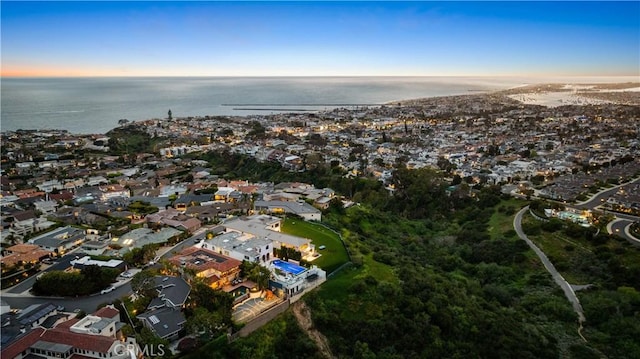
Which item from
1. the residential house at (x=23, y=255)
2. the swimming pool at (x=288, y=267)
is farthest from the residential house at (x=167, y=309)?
the residential house at (x=23, y=255)

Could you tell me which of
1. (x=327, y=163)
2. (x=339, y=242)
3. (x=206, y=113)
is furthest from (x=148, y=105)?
(x=339, y=242)

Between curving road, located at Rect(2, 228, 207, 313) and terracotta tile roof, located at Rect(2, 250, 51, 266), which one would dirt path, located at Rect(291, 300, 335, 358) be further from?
terracotta tile roof, located at Rect(2, 250, 51, 266)

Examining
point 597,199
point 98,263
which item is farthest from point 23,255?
point 597,199

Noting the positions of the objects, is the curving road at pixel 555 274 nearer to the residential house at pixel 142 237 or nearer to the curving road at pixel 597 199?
the curving road at pixel 597 199

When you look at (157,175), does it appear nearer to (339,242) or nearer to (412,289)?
(339,242)

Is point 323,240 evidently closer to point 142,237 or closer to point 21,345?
point 142,237
